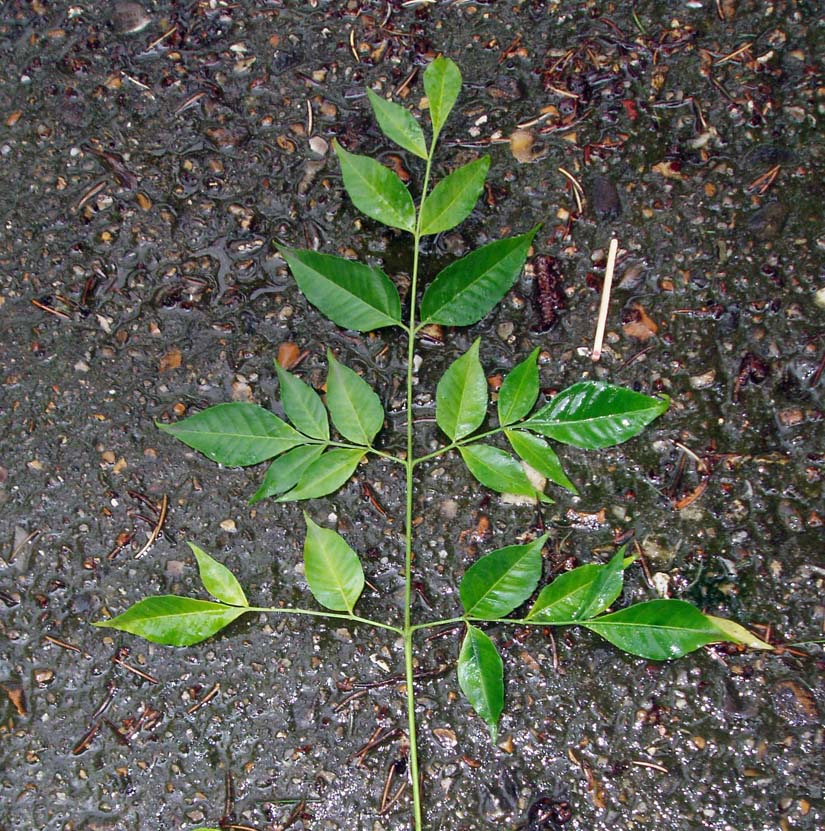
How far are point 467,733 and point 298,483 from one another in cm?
58

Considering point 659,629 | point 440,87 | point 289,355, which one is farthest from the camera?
point 289,355

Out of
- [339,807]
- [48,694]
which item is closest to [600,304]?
[339,807]

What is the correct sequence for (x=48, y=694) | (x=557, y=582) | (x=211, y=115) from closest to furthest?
(x=557, y=582) → (x=48, y=694) → (x=211, y=115)

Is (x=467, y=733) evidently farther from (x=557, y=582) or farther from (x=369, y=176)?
(x=369, y=176)

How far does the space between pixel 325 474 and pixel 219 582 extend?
285 mm

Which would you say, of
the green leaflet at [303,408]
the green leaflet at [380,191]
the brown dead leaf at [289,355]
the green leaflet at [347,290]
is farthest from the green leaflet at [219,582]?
the green leaflet at [380,191]

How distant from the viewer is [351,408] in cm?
162

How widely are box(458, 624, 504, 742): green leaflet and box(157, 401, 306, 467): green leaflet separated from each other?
1.63ft

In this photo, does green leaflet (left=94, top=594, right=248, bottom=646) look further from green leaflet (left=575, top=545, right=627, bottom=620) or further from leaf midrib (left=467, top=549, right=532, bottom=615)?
green leaflet (left=575, top=545, right=627, bottom=620)

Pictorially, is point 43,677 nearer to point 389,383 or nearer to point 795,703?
point 389,383

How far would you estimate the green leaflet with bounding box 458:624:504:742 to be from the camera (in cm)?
154

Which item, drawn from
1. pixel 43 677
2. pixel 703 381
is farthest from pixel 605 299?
pixel 43 677

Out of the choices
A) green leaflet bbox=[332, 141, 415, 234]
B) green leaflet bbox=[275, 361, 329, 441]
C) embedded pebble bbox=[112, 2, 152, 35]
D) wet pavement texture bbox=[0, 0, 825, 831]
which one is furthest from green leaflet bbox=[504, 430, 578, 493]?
embedded pebble bbox=[112, 2, 152, 35]

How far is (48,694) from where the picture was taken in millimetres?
1682
